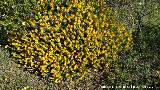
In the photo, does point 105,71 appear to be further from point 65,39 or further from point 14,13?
Result: point 14,13

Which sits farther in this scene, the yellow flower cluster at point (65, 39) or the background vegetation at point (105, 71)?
the background vegetation at point (105, 71)

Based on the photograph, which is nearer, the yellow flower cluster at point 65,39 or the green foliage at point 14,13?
the yellow flower cluster at point 65,39

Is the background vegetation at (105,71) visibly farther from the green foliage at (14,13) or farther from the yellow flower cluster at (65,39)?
the yellow flower cluster at (65,39)

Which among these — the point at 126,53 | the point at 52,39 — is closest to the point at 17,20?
the point at 52,39

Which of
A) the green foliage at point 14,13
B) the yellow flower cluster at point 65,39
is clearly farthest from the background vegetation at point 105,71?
the yellow flower cluster at point 65,39

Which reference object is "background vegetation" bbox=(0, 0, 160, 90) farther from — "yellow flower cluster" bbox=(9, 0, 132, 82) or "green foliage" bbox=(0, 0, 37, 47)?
"yellow flower cluster" bbox=(9, 0, 132, 82)

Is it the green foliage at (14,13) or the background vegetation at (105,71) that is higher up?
the green foliage at (14,13)

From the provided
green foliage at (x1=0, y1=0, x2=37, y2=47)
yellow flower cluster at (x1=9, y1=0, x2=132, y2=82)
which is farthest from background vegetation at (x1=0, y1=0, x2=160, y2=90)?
yellow flower cluster at (x1=9, y1=0, x2=132, y2=82)

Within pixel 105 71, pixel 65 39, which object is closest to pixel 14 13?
pixel 65 39

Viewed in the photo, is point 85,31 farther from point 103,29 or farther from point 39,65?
point 39,65
